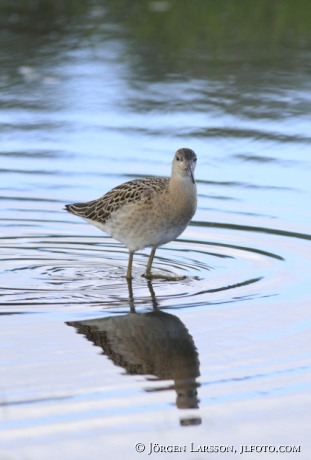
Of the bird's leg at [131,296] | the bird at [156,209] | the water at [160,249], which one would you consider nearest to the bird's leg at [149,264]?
the bird at [156,209]

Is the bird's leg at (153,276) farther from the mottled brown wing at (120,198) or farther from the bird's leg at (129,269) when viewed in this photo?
the mottled brown wing at (120,198)

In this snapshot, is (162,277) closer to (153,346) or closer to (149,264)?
(149,264)

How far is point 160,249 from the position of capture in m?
9.97

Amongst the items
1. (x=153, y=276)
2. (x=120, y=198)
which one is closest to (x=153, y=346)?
(x=153, y=276)

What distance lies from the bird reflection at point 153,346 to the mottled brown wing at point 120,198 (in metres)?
1.49

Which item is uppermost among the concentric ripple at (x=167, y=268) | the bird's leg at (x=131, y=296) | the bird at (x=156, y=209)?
the bird at (x=156, y=209)

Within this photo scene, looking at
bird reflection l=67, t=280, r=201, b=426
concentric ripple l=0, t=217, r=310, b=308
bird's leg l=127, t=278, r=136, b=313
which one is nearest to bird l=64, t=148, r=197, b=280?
bird's leg l=127, t=278, r=136, b=313

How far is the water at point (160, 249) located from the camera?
573 cm

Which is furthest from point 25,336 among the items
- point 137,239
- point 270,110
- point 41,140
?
point 270,110

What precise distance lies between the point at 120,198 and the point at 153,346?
2647mm

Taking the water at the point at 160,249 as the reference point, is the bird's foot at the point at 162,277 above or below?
below

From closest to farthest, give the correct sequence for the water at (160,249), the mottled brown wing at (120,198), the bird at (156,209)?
the water at (160,249) < the bird at (156,209) < the mottled brown wing at (120,198)

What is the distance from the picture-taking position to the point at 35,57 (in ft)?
57.1

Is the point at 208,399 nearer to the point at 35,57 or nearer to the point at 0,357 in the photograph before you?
the point at 0,357
